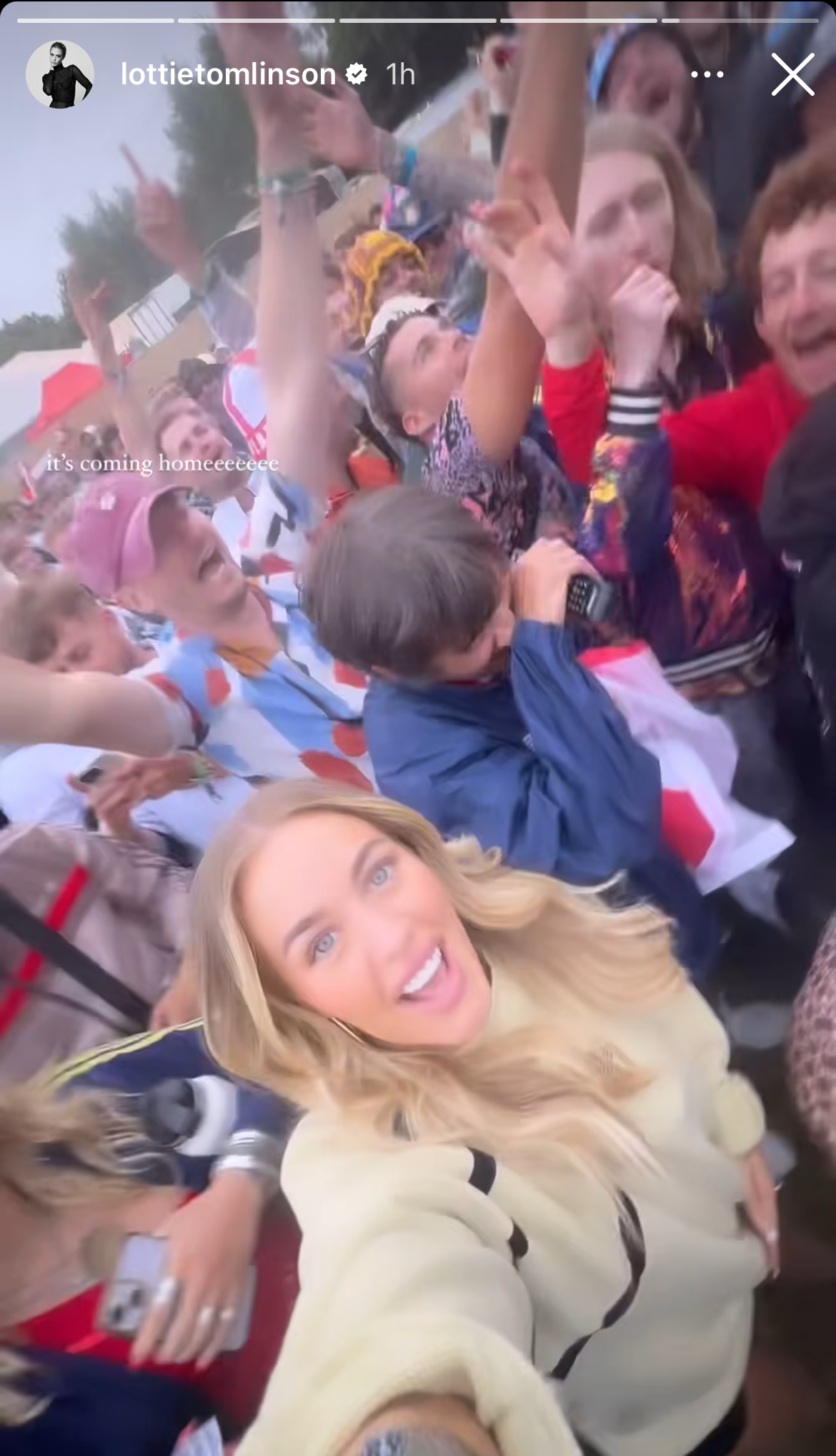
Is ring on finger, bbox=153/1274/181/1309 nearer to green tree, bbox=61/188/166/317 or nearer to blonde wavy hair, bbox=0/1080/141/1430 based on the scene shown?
blonde wavy hair, bbox=0/1080/141/1430

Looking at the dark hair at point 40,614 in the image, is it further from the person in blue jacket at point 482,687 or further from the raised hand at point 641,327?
the raised hand at point 641,327

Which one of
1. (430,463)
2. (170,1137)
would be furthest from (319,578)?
(170,1137)

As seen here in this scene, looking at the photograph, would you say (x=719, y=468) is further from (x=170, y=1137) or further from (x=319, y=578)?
(x=170, y=1137)

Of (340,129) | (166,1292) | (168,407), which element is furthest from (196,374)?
(166,1292)

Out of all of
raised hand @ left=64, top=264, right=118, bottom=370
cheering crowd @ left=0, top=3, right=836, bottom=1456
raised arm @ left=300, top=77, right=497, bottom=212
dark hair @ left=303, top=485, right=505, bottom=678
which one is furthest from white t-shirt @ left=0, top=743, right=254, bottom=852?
raised arm @ left=300, top=77, right=497, bottom=212

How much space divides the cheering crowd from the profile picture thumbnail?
0.06 m

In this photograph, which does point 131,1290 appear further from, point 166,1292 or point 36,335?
point 36,335

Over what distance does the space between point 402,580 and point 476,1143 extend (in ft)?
0.99

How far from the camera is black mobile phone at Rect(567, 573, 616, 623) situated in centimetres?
52

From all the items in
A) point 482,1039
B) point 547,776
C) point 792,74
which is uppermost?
point 792,74

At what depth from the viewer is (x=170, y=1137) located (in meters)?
0.52

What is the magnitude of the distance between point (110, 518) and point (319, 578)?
0.38 ft

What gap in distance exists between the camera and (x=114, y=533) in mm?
521

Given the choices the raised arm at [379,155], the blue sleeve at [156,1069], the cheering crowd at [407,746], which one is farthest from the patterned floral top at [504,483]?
the blue sleeve at [156,1069]
